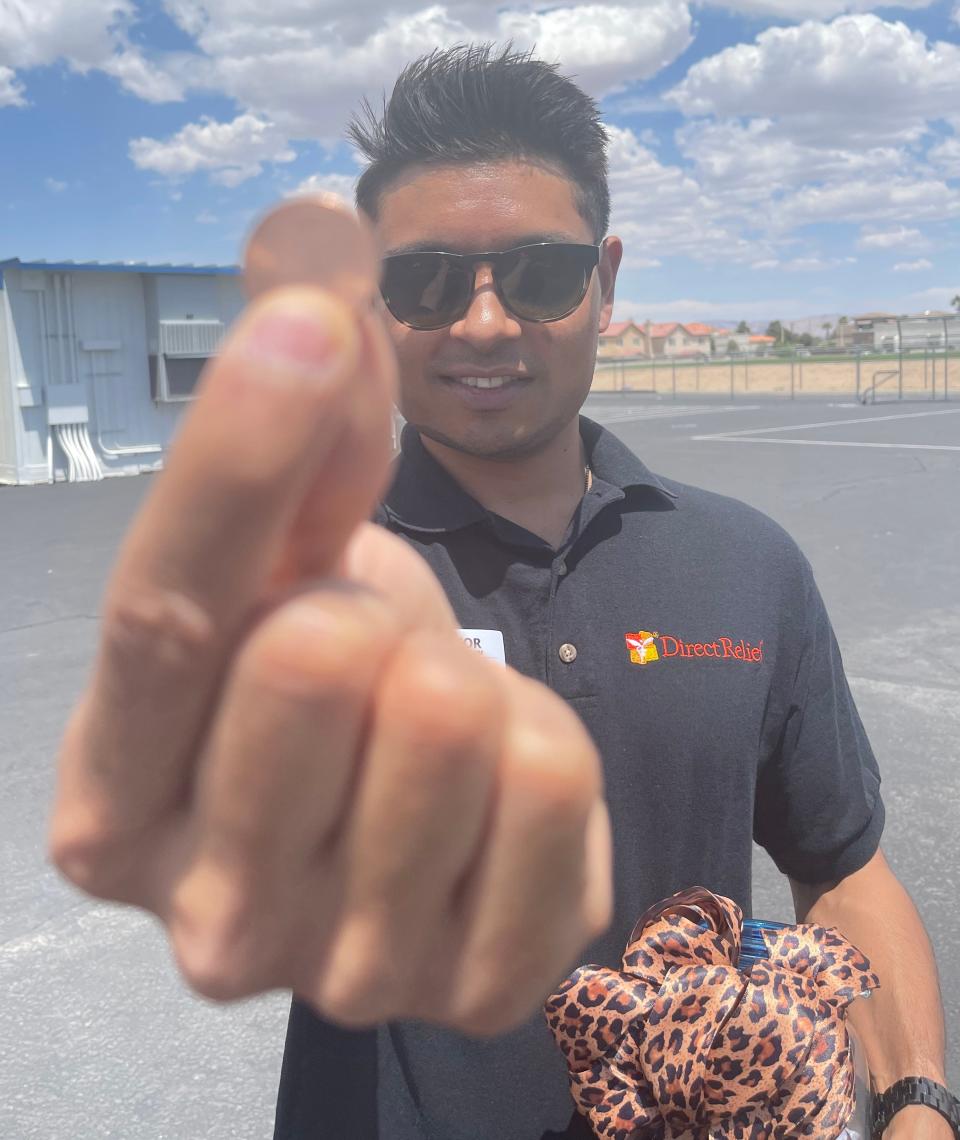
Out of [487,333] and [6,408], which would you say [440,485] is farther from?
[6,408]

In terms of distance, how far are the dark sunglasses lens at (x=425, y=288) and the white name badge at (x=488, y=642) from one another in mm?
557

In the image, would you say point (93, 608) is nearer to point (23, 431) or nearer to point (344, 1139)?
point (344, 1139)

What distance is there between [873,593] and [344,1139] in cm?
618

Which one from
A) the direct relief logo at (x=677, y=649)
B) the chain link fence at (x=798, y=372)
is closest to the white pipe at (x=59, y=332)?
the direct relief logo at (x=677, y=649)

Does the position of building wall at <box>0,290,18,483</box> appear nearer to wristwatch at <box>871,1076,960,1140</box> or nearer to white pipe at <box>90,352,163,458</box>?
white pipe at <box>90,352,163,458</box>

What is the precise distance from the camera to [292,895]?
0.64 m

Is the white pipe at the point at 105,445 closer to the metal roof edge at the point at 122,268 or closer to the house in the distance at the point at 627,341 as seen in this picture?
the metal roof edge at the point at 122,268

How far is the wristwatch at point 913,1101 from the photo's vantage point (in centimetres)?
167

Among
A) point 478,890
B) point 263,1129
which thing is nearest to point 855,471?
point 263,1129

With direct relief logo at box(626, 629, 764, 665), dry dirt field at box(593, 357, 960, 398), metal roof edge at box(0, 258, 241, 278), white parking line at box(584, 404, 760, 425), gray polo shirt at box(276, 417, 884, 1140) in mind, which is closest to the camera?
gray polo shirt at box(276, 417, 884, 1140)

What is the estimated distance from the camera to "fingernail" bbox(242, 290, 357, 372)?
52 cm

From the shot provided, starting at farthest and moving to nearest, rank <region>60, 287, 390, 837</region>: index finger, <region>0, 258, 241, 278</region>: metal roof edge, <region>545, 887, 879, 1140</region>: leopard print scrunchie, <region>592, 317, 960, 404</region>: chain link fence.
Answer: <region>592, 317, 960, 404</region>: chain link fence → <region>0, 258, 241, 278</region>: metal roof edge → <region>545, 887, 879, 1140</region>: leopard print scrunchie → <region>60, 287, 390, 837</region>: index finger

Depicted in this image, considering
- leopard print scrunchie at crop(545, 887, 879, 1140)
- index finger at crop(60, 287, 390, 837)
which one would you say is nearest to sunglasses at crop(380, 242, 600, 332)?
leopard print scrunchie at crop(545, 887, 879, 1140)

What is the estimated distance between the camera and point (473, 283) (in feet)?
5.84
